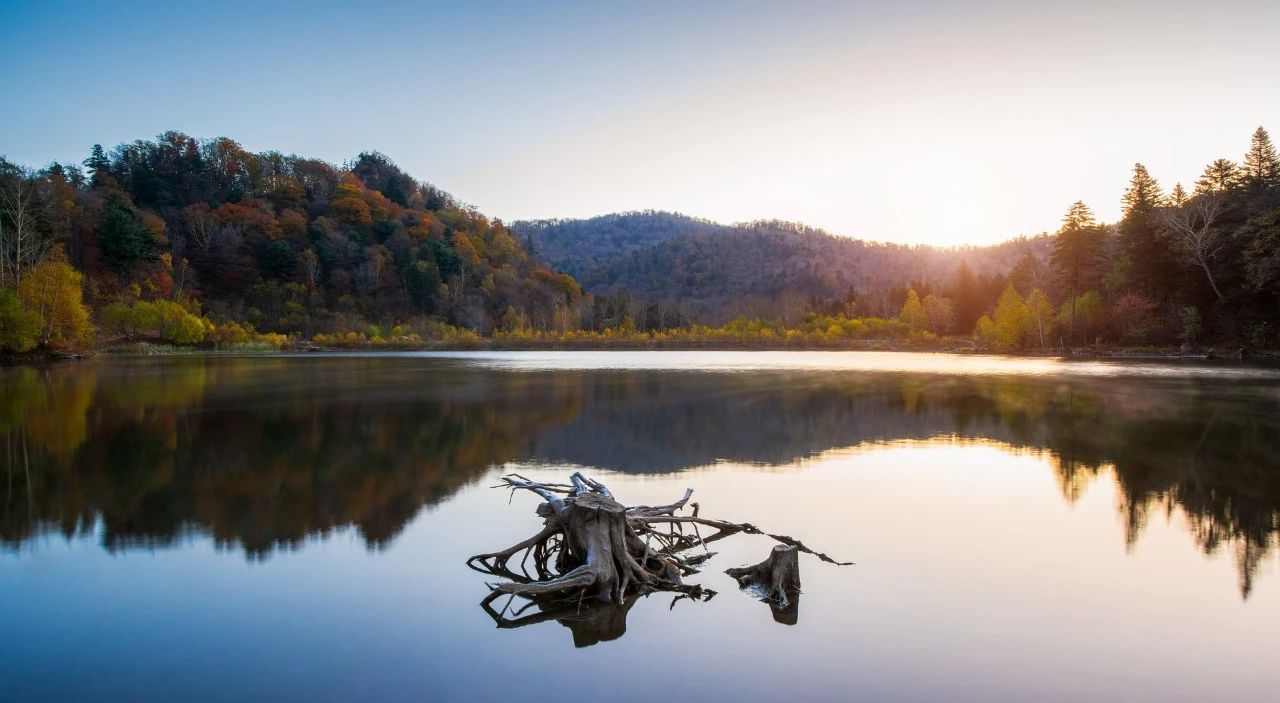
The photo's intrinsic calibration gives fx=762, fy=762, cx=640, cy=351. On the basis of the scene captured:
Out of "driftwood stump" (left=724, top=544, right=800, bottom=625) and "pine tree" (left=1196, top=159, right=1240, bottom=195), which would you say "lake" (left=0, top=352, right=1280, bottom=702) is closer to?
"driftwood stump" (left=724, top=544, right=800, bottom=625)

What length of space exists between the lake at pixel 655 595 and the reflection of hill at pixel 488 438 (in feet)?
0.30

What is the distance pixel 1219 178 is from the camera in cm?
4750

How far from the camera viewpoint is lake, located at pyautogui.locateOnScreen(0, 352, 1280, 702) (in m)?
4.98

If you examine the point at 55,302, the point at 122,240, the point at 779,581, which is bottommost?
the point at 779,581

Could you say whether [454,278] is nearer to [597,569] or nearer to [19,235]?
[19,235]

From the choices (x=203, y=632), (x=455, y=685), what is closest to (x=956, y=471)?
(x=455, y=685)

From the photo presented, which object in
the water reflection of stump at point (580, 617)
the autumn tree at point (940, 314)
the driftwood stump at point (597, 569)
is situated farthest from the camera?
the autumn tree at point (940, 314)

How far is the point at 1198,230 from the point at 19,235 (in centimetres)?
6857

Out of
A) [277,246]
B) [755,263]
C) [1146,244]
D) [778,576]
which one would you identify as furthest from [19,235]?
[755,263]

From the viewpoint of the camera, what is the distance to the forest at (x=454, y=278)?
4334cm

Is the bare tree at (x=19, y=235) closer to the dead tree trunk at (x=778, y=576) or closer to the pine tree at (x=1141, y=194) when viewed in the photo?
the dead tree trunk at (x=778, y=576)

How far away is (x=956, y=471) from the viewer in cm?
1174

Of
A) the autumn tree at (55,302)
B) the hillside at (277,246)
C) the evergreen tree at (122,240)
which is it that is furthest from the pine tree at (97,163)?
the autumn tree at (55,302)

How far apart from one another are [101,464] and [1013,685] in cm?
1284
